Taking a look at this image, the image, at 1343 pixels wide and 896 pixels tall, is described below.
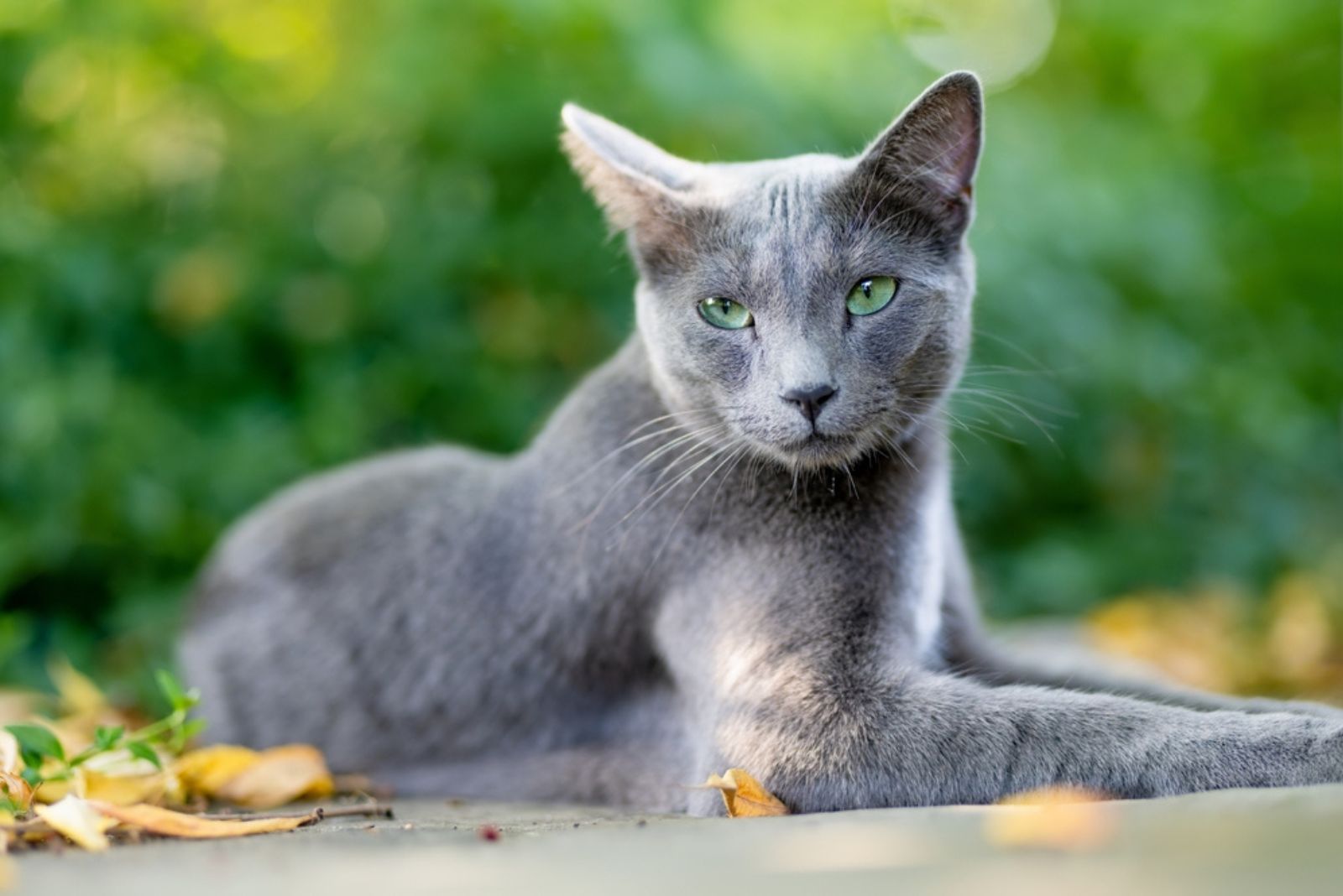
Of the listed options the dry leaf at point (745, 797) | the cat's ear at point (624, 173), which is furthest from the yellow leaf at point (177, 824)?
the cat's ear at point (624, 173)

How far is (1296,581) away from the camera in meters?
4.35

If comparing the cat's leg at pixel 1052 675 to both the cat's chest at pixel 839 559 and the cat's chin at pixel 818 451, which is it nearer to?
the cat's chest at pixel 839 559

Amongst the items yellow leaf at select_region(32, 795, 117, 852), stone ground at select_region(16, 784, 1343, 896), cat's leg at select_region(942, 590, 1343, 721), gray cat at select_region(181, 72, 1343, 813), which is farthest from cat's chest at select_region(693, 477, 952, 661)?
yellow leaf at select_region(32, 795, 117, 852)

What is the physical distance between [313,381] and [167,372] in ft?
1.39

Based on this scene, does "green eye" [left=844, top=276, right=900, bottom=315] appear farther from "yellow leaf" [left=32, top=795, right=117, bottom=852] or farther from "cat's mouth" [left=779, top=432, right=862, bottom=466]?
"yellow leaf" [left=32, top=795, right=117, bottom=852]

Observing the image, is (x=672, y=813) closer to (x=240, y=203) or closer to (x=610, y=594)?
(x=610, y=594)

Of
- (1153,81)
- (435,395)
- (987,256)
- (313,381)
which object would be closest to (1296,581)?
(987,256)

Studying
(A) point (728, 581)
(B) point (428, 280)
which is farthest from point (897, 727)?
(B) point (428, 280)

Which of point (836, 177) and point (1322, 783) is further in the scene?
point (836, 177)

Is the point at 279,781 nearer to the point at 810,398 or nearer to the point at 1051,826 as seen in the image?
the point at 810,398

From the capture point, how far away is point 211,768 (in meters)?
2.11

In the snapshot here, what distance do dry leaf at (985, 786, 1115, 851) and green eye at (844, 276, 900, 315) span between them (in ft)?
2.58

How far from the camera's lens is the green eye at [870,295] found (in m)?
2.04

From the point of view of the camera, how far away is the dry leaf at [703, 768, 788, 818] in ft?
6.07
